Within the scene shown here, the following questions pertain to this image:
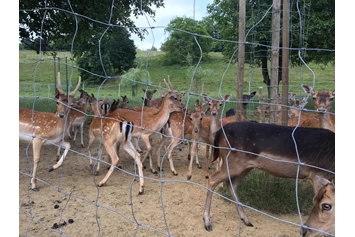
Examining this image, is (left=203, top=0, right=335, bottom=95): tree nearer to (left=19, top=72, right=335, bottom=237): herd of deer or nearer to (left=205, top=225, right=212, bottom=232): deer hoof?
(left=19, top=72, right=335, bottom=237): herd of deer

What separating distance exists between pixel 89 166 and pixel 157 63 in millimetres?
24956

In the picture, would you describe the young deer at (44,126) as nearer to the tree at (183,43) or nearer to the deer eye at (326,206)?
the deer eye at (326,206)

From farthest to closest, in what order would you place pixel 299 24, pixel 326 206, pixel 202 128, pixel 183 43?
pixel 183 43 → pixel 299 24 → pixel 202 128 → pixel 326 206

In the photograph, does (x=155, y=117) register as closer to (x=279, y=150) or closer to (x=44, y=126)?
(x=44, y=126)

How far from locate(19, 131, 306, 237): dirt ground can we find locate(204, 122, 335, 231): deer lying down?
0.38 meters

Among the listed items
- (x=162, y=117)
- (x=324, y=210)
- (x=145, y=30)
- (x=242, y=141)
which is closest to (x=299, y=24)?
(x=162, y=117)

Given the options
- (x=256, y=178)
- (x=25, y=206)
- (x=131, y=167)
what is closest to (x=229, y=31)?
(x=131, y=167)

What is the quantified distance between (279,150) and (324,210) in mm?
1036

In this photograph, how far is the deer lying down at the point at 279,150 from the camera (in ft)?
10.2

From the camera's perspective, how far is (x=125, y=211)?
13.7 ft

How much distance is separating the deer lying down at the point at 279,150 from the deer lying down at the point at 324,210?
695 millimetres

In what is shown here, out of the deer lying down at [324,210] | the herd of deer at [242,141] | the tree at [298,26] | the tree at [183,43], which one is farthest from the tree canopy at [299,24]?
the tree at [183,43]

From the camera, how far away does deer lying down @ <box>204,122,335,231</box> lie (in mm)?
3102
